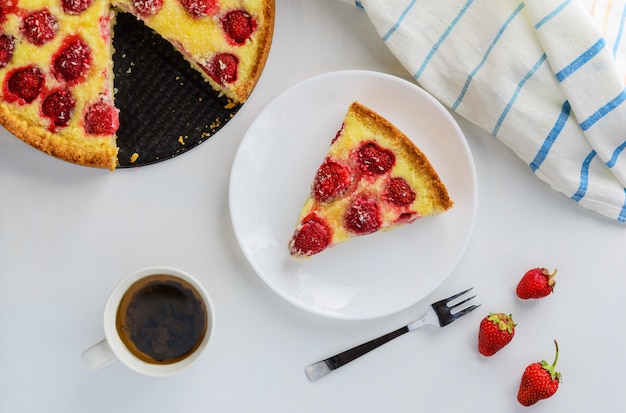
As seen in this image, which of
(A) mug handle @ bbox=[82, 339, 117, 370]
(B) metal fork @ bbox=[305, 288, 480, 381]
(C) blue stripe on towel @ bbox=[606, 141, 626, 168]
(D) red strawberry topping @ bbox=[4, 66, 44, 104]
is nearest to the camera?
(A) mug handle @ bbox=[82, 339, 117, 370]

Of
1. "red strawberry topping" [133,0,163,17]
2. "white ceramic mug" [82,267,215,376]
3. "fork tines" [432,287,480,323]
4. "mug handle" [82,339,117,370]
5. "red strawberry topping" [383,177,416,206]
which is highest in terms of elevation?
"red strawberry topping" [133,0,163,17]

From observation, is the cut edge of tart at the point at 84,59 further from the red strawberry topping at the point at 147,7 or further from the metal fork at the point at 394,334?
the metal fork at the point at 394,334

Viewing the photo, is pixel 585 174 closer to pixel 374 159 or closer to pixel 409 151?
pixel 409 151

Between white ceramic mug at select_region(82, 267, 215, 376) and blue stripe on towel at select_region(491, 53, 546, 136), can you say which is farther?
blue stripe on towel at select_region(491, 53, 546, 136)

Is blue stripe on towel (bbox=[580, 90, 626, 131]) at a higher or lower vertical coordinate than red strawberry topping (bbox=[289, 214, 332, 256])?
higher

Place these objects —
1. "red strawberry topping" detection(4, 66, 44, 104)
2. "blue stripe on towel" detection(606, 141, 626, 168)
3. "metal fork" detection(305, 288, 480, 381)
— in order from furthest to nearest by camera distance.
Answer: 1. "metal fork" detection(305, 288, 480, 381)
2. "blue stripe on towel" detection(606, 141, 626, 168)
3. "red strawberry topping" detection(4, 66, 44, 104)

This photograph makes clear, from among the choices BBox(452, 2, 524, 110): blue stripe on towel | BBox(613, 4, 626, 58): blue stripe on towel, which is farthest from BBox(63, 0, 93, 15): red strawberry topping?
BBox(613, 4, 626, 58): blue stripe on towel

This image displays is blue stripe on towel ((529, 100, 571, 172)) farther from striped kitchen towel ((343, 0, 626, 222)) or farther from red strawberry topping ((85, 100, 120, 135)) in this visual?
red strawberry topping ((85, 100, 120, 135))

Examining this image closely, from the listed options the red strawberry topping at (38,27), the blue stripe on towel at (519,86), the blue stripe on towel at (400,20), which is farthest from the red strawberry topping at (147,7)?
the blue stripe on towel at (519,86)
